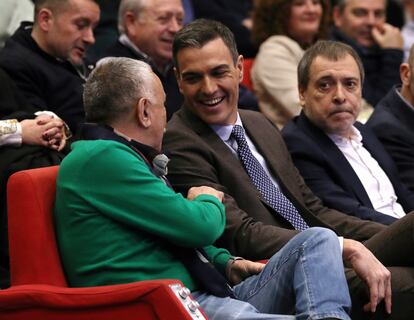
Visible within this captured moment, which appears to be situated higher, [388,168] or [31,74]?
[31,74]

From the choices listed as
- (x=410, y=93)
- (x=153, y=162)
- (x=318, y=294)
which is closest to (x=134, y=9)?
(x=410, y=93)

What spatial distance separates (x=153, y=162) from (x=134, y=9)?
2335mm

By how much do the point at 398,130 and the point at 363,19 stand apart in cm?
186

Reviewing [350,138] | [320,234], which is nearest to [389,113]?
[350,138]

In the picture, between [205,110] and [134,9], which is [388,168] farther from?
[134,9]

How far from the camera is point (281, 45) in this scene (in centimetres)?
579

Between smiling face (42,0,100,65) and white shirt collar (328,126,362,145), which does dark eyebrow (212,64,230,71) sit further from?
smiling face (42,0,100,65)

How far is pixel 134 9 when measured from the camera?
550 cm

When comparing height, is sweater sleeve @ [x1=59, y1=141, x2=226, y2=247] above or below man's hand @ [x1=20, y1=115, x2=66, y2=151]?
above

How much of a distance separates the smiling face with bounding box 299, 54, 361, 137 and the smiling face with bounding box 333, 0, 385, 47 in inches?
80.9

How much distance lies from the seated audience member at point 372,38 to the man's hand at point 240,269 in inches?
114

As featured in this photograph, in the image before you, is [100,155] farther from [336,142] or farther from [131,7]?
[131,7]

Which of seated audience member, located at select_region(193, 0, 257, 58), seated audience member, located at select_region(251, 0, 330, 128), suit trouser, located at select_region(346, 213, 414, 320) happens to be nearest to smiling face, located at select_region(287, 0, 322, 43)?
seated audience member, located at select_region(251, 0, 330, 128)

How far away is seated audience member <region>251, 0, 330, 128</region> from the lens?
5.66 metres
